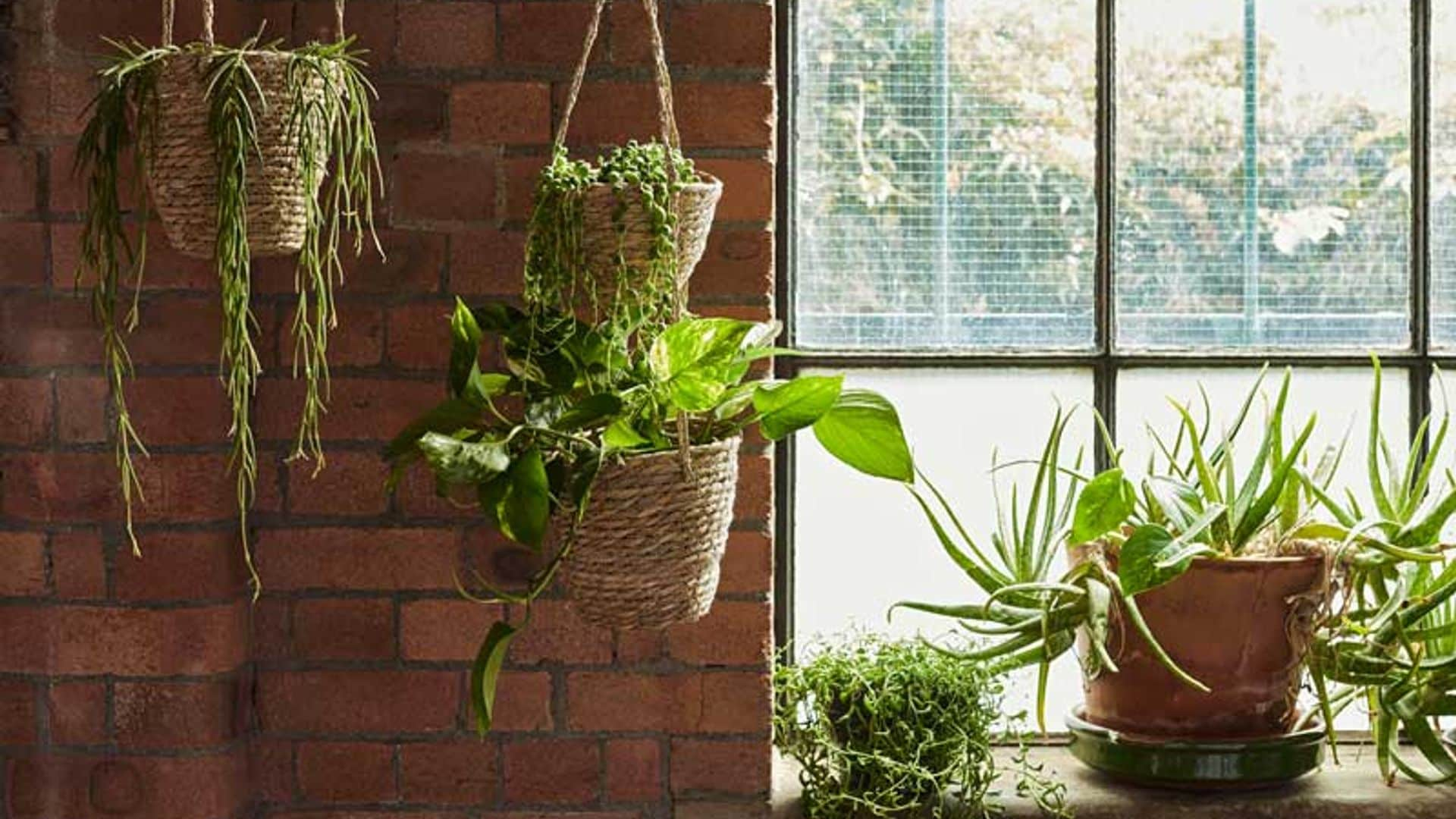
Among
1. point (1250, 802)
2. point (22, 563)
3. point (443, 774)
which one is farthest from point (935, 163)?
point (22, 563)

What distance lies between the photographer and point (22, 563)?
196cm

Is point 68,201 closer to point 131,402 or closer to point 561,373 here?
point 131,402

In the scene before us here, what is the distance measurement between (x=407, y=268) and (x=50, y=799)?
2.35ft

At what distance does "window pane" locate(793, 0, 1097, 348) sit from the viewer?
2.24 m

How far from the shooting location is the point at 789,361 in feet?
7.36

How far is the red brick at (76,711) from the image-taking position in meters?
1.96

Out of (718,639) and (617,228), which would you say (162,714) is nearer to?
(718,639)

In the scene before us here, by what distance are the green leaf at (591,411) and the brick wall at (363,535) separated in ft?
1.28

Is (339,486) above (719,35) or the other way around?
the other way around

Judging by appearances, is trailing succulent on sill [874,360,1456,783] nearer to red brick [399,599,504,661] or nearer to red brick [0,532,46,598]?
red brick [399,599,504,661]

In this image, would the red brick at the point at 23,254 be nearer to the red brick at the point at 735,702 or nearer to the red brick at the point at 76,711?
the red brick at the point at 76,711

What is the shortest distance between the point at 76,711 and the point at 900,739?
3.05 feet

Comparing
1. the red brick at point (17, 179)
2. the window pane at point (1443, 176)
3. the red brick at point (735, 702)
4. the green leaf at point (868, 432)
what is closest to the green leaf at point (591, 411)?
the green leaf at point (868, 432)

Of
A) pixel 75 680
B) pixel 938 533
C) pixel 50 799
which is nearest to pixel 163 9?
pixel 75 680
